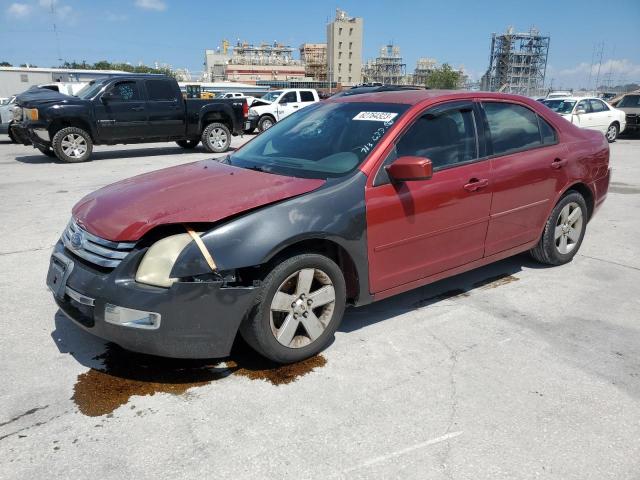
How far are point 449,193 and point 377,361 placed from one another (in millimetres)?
1298

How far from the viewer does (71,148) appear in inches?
463

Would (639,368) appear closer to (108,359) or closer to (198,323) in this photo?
(198,323)

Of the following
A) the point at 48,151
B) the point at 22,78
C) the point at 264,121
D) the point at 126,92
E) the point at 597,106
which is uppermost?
the point at 22,78

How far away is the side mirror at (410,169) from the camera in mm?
3111

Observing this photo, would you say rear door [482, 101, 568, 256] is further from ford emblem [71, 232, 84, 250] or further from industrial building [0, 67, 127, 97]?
industrial building [0, 67, 127, 97]

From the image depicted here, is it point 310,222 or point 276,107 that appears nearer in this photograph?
point 310,222

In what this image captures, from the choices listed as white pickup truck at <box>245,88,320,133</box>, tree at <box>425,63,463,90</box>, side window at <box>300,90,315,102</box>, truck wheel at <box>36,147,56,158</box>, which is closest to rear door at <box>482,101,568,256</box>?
truck wheel at <box>36,147,56,158</box>

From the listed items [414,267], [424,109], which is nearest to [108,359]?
[414,267]

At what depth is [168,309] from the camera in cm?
260

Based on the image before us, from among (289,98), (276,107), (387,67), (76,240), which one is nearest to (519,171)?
(76,240)

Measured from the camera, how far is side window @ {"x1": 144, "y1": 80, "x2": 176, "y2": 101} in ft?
40.7

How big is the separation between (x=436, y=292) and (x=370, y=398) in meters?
1.74

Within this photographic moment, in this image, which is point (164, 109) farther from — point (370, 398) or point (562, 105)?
point (562, 105)

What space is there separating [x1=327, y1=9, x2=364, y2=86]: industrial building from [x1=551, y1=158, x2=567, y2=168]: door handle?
137734mm
